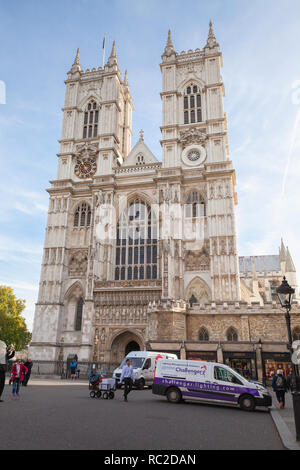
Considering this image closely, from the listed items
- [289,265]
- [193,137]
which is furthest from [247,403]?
[289,265]

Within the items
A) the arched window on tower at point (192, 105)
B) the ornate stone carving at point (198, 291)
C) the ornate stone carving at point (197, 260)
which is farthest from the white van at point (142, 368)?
the arched window on tower at point (192, 105)

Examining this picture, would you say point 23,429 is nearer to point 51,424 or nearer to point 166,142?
point 51,424

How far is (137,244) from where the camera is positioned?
33.4m

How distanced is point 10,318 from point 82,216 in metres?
14.9

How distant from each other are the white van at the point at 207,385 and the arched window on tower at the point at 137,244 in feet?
65.1

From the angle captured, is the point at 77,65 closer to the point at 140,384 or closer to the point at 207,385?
the point at 140,384

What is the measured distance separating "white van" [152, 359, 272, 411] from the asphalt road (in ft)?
3.10

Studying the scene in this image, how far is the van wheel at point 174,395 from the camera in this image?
11.8 metres

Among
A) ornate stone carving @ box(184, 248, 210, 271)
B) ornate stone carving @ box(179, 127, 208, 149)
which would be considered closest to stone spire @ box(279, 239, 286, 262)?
ornate stone carving @ box(179, 127, 208, 149)

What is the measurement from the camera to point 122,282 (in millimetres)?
30203

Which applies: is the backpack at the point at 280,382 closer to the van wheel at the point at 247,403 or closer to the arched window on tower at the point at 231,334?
the van wheel at the point at 247,403

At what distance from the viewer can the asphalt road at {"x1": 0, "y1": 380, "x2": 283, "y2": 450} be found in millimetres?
5582
